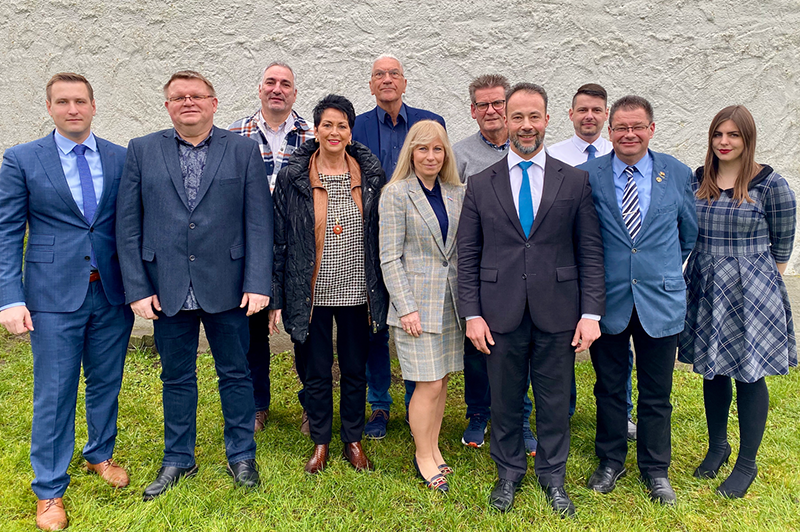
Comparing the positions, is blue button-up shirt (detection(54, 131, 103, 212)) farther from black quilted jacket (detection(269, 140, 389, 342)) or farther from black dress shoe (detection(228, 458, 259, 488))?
black dress shoe (detection(228, 458, 259, 488))

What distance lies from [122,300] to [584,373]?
3.82 metres

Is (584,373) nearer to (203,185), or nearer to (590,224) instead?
(590,224)

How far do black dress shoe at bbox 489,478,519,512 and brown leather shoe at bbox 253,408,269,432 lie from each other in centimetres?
175

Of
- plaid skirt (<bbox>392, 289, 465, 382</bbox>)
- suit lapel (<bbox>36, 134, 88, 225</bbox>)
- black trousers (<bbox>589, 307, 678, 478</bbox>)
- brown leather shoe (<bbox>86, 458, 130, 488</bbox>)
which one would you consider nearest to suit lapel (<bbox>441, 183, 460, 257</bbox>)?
plaid skirt (<bbox>392, 289, 465, 382</bbox>)

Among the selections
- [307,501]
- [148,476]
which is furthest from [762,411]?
[148,476]

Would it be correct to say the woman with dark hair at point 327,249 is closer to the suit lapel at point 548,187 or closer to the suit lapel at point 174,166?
the suit lapel at point 174,166

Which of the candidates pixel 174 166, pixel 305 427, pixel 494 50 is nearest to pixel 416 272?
pixel 174 166

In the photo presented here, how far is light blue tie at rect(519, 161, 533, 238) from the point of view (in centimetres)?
296

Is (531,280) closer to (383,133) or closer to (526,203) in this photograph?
(526,203)

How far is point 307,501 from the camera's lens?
3.15m

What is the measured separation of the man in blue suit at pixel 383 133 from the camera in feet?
13.2

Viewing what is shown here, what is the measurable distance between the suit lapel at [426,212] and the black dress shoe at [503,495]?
1355mm

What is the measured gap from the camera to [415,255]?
323cm

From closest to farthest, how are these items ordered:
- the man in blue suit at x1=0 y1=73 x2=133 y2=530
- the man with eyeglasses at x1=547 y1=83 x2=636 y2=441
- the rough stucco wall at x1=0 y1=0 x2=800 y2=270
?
the man in blue suit at x1=0 y1=73 x2=133 y2=530 → the man with eyeglasses at x1=547 y1=83 x2=636 y2=441 → the rough stucco wall at x1=0 y1=0 x2=800 y2=270
